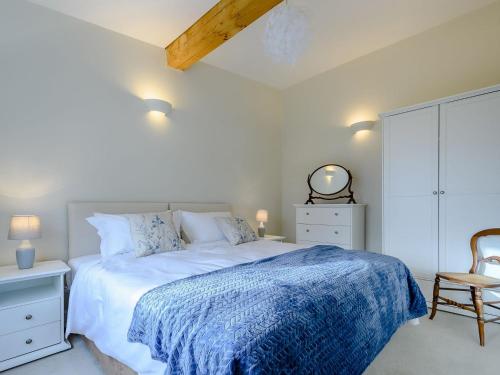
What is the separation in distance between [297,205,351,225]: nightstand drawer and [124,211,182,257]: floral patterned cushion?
1839 mm

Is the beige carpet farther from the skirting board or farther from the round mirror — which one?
the round mirror

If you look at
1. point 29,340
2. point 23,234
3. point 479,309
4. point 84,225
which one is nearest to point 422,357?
point 479,309

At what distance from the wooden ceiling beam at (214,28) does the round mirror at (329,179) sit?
6.84 ft

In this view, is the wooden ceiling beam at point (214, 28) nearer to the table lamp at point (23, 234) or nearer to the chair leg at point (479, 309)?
the table lamp at point (23, 234)

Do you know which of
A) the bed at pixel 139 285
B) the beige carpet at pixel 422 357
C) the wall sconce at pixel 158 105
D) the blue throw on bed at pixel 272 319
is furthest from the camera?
the wall sconce at pixel 158 105

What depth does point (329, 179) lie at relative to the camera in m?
3.74

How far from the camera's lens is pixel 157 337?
1.13 meters

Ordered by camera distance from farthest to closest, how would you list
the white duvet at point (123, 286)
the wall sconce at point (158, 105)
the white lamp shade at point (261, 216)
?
the white lamp shade at point (261, 216) → the wall sconce at point (158, 105) → the white duvet at point (123, 286)

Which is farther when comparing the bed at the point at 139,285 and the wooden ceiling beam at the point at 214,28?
the wooden ceiling beam at the point at 214,28

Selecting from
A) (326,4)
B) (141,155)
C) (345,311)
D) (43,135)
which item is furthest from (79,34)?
(345,311)

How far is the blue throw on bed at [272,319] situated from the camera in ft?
2.99

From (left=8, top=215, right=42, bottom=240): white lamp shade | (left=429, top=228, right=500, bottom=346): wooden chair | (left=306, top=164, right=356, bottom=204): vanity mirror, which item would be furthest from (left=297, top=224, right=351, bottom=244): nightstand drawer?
(left=8, top=215, right=42, bottom=240): white lamp shade

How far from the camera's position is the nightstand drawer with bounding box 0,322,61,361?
1.81 meters

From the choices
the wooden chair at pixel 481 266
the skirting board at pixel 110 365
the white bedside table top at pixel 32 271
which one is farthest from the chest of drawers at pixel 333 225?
the white bedside table top at pixel 32 271
